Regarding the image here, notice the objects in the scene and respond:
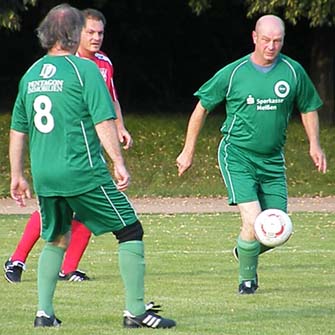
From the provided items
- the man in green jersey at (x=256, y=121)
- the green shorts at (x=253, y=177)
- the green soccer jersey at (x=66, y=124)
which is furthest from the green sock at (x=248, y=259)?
the green soccer jersey at (x=66, y=124)

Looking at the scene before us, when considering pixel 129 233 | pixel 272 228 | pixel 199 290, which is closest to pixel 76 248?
pixel 199 290

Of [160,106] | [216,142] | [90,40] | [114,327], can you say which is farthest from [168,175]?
[114,327]

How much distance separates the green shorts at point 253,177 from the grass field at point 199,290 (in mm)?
707

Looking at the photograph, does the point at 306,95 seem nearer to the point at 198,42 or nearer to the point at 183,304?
the point at 183,304

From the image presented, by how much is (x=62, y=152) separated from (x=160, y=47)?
88.2ft

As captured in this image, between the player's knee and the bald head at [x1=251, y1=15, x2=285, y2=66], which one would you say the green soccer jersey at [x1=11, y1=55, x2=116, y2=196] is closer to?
the player's knee

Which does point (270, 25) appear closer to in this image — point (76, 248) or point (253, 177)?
point (253, 177)

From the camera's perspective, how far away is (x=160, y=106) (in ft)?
111

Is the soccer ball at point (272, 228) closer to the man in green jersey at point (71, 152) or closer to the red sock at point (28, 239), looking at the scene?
the man in green jersey at point (71, 152)

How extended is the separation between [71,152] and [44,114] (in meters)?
0.28

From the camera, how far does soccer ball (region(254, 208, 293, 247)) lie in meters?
9.52

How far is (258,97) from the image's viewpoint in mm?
9797

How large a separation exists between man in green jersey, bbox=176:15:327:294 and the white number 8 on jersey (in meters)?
2.14

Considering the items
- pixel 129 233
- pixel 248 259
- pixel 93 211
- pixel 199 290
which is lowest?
pixel 199 290
